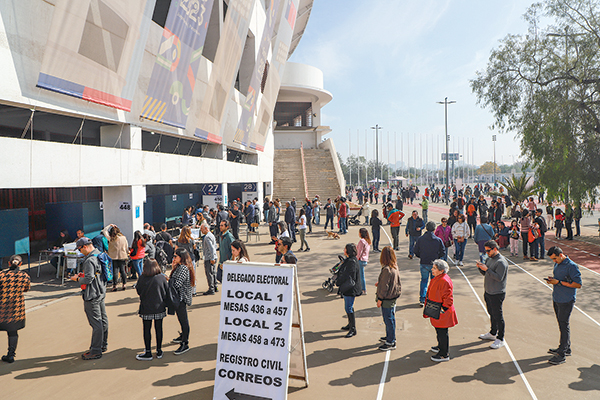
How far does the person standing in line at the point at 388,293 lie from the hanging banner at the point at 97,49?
909 cm

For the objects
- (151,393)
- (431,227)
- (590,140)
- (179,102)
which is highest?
(179,102)

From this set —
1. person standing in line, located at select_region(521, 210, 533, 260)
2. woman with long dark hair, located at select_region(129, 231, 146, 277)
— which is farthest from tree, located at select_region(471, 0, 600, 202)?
woman with long dark hair, located at select_region(129, 231, 146, 277)

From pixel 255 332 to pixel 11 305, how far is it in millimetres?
4192

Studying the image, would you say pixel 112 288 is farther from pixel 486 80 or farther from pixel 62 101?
pixel 486 80

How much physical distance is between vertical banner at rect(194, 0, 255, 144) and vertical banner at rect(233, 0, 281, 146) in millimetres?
3520

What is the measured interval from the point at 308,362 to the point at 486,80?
18.1 metres

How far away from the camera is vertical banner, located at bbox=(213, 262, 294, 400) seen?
14.8 feet

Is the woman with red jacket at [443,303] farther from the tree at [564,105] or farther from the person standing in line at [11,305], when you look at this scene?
the tree at [564,105]

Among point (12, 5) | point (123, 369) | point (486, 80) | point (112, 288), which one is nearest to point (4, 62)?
point (12, 5)

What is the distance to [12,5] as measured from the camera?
26.4 ft

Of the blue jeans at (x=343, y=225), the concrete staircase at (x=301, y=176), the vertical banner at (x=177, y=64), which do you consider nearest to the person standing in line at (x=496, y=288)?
the vertical banner at (x=177, y=64)

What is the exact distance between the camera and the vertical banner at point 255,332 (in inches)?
177

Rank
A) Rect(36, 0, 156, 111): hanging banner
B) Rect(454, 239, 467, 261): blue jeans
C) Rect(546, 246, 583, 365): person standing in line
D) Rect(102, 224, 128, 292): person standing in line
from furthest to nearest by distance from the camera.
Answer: Rect(454, 239, 467, 261): blue jeans < Rect(102, 224, 128, 292): person standing in line < Rect(36, 0, 156, 111): hanging banner < Rect(546, 246, 583, 365): person standing in line

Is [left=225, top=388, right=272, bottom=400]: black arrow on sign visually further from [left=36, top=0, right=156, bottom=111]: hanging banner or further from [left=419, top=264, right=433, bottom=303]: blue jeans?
[left=36, top=0, right=156, bottom=111]: hanging banner
